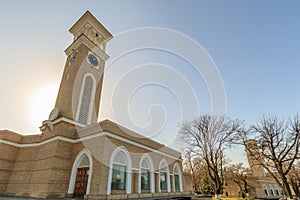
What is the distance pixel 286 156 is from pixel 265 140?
101 inches

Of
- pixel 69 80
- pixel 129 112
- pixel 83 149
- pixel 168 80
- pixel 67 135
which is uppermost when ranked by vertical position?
pixel 69 80

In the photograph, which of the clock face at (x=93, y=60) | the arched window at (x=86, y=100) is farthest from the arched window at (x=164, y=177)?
the clock face at (x=93, y=60)

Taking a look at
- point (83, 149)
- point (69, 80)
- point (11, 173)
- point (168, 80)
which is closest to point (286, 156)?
point (168, 80)

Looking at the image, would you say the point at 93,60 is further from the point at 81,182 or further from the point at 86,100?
the point at 81,182

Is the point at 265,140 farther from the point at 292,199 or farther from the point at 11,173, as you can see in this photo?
the point at 11,173

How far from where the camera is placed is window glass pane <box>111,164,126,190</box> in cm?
1090

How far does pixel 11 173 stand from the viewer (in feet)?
47.0

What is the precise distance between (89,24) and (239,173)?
4422 centimetres

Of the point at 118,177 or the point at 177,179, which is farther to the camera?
the point at 177,179

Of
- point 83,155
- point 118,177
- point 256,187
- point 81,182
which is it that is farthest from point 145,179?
point 256,187

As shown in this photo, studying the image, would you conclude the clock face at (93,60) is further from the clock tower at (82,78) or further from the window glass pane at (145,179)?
the window glass pane at (145,179)

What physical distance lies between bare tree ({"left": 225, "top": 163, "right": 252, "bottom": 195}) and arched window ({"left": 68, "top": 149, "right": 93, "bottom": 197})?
36.8m

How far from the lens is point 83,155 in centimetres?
1199

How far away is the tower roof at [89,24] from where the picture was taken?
21484mm
